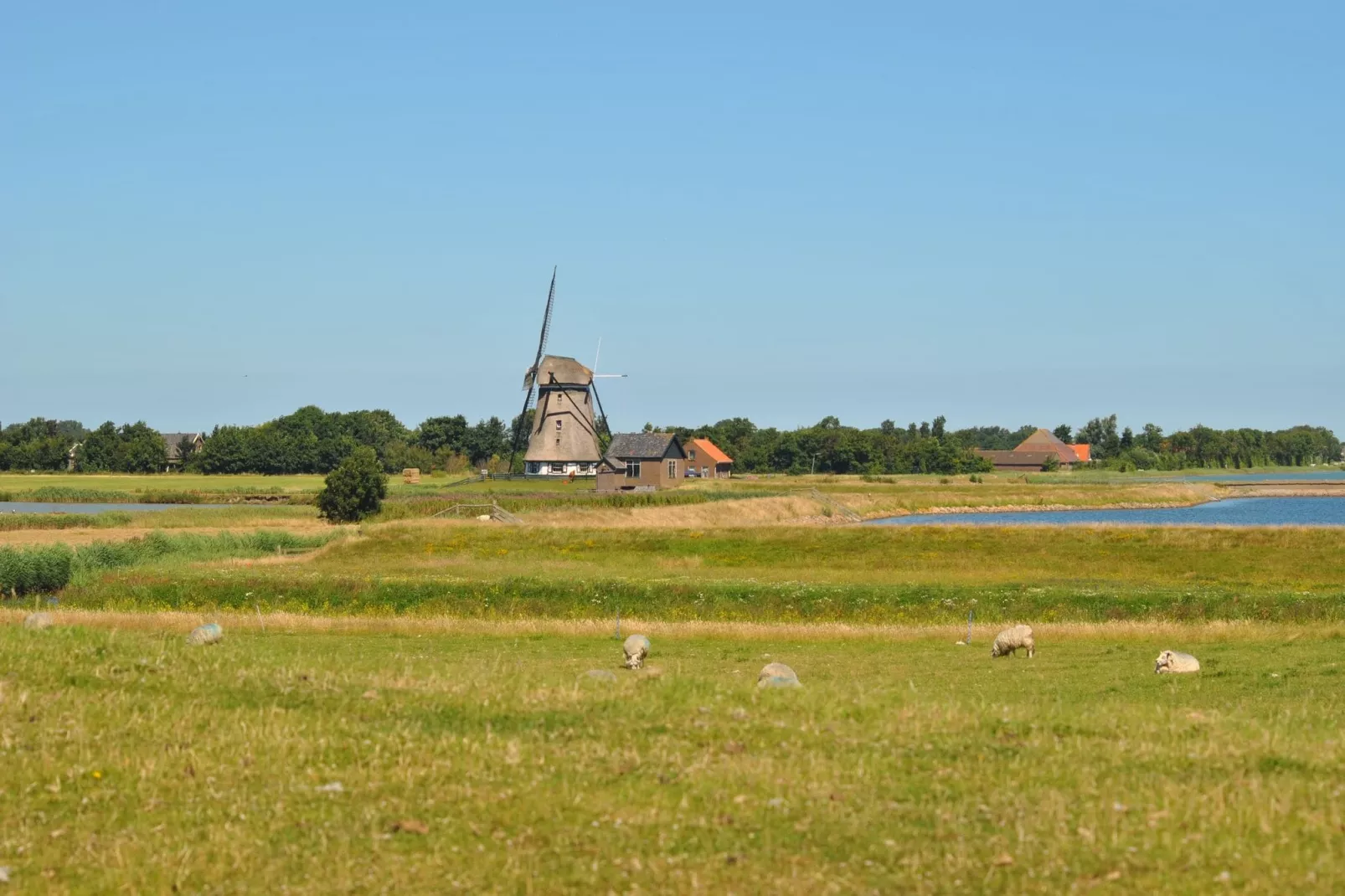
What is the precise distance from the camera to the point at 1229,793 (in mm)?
14047

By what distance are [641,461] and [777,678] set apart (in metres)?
94.4

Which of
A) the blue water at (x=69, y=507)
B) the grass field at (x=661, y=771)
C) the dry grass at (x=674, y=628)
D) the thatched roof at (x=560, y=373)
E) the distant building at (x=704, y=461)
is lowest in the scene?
the dry grass at (x=674, y=628)

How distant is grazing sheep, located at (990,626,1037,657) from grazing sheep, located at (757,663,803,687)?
37.1 ft

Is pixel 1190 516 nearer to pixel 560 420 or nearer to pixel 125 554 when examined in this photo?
pixel 560 420

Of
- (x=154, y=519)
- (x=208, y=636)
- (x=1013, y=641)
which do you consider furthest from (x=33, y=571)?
(x=154, y=519)

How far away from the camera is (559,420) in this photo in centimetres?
12381

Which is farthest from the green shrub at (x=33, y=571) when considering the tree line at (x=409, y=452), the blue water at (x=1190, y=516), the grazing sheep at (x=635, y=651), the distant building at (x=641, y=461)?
the tree line at (x=409, y=452)

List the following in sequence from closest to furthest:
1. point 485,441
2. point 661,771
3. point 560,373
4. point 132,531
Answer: point 661,771 < point 132,531 < point 560,373 < point 485,441

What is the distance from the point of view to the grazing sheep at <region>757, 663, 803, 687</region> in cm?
1956

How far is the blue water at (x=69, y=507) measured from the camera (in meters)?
99.8

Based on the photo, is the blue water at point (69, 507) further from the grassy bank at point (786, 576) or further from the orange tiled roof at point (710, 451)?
the orange tiled roof at point (710, 451)

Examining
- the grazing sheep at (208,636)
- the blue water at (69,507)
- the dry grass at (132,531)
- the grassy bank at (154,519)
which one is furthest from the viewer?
the blue water at (69,507)

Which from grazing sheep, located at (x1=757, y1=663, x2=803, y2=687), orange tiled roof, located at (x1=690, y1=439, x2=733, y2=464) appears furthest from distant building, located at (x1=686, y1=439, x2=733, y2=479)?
grazing sheep, located at (x1=757, y1=663, x2=803, y2=687)

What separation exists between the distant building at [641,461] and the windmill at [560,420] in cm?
730
